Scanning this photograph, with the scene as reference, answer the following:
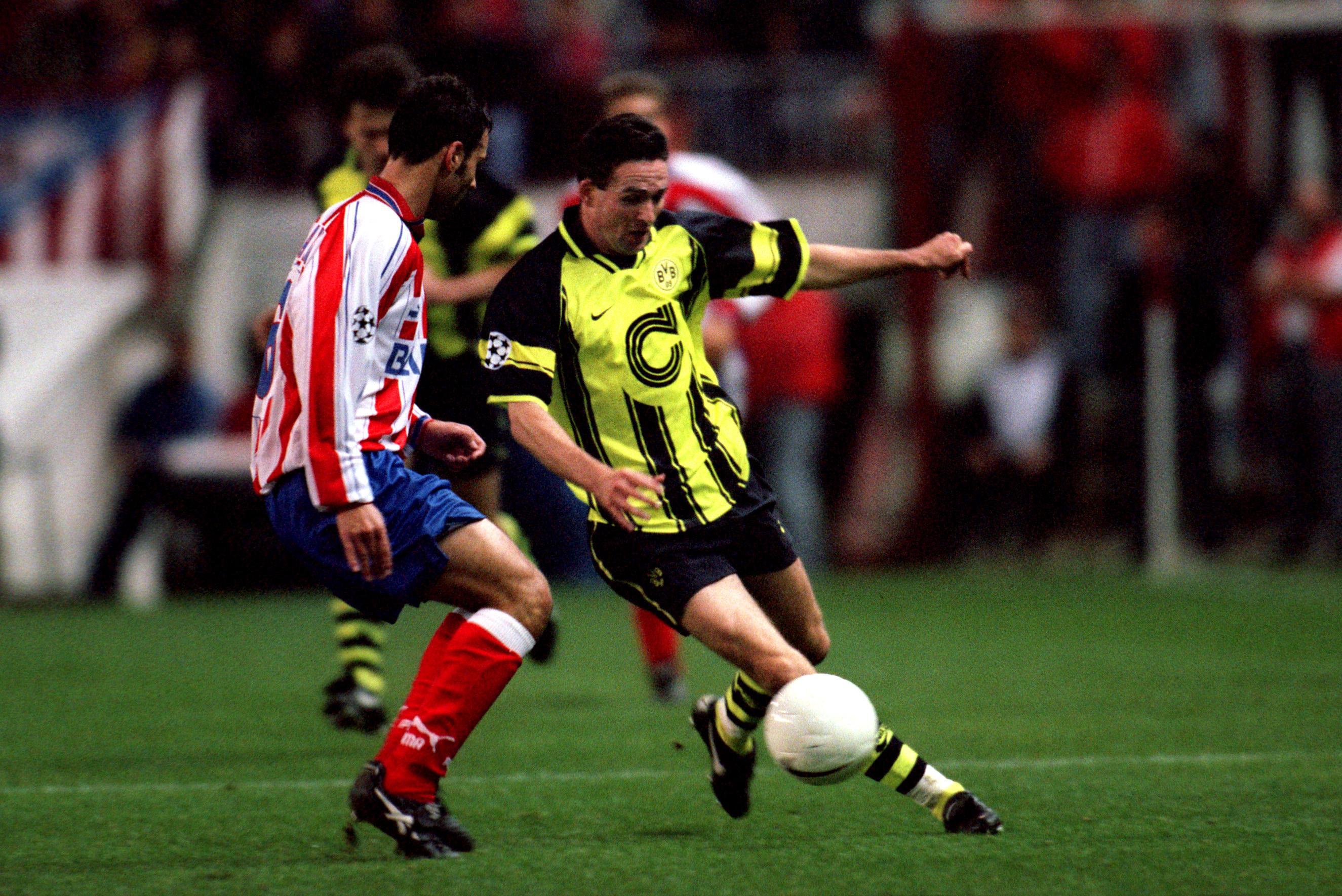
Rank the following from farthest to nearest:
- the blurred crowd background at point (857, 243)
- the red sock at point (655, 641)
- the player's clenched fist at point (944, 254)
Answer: the blurred crowd background at point (857, 243)
the red sock at point (655, 641)
the player's clenched fist at point (944, 254)

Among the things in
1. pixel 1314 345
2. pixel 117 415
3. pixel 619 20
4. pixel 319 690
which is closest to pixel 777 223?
pixel 319 690

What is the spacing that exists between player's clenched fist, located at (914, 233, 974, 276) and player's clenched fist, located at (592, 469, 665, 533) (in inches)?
41.1

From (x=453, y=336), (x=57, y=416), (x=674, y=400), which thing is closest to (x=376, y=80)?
(x=453, y=336)

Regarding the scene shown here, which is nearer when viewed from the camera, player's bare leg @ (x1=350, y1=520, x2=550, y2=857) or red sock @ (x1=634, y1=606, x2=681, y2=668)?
player's bare leg @ (x1=350, y1=520, x2=550, y2=857)

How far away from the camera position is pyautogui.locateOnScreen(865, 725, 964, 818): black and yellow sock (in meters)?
4.88

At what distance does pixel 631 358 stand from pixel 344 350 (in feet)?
2.76

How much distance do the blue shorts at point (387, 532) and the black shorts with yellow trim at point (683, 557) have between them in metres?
0.49

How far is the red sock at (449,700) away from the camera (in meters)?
4.67

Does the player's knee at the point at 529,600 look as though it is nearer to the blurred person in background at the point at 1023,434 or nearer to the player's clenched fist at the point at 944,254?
the player's clenched fist at the point at 944,254

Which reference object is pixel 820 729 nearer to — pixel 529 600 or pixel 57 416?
pixel 529 600

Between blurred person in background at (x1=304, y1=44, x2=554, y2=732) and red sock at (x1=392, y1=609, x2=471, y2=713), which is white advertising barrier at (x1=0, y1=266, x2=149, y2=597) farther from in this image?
red sock at (x1=392, y1=609, x2=471, y2=713)

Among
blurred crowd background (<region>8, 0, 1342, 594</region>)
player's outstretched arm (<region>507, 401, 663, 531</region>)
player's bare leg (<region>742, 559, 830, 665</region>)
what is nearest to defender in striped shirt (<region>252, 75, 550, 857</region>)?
player's outstretched arm (<region>507, 401, 663, 531</region>)

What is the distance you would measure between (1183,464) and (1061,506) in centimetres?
90

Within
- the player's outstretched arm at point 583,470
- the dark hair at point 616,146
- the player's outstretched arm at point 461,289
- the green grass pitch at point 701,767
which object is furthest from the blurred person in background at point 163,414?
the player's outstretched arm at point 583,470
